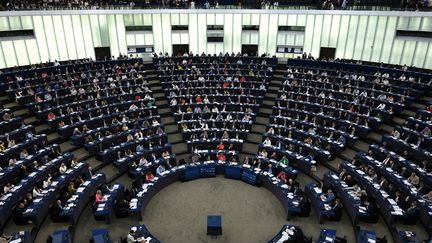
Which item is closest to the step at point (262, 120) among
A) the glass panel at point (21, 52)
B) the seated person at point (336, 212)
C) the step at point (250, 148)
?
the step at point (250, 148)

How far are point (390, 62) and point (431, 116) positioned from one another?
30.0 ft

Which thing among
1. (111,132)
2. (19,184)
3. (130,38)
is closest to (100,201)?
(19,184)

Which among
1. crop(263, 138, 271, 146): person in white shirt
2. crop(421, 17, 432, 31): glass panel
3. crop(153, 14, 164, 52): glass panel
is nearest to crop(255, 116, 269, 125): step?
crop(263, 138, 271, 146): person in white shirt

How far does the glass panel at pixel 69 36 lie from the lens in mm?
27203

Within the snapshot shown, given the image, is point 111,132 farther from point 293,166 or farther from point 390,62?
point 390,62

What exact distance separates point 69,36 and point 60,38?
712 mm

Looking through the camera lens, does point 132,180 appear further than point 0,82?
No

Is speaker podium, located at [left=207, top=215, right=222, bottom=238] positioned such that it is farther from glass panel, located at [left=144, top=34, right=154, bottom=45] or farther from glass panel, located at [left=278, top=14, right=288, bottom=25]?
glass panel, located at [left=278, top=14, right=288, bottom=25]

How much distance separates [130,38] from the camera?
3034 centimetres

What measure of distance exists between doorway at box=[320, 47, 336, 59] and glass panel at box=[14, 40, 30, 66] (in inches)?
929

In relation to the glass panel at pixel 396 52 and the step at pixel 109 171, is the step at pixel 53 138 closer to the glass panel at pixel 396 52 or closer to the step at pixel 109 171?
the step at pixel 109 171

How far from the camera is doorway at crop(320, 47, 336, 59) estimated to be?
29531 millimetres

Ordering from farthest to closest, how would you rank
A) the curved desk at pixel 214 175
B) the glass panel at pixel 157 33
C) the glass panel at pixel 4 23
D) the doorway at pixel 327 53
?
the glass panel at pixel 157 33, the doorway at pixel 327 53, the glass panel at pixel 4 23, the curved desk at pixel 214 175

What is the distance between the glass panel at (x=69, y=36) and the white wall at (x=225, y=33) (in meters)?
0.08
